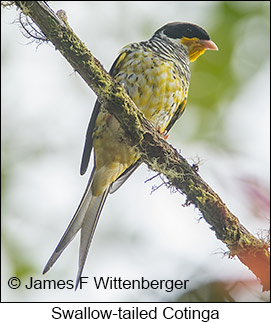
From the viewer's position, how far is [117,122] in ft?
11.7

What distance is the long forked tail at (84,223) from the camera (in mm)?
3438

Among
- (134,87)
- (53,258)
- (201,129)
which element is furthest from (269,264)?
(201,129)

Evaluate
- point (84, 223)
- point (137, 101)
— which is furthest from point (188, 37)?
point (84, 223)

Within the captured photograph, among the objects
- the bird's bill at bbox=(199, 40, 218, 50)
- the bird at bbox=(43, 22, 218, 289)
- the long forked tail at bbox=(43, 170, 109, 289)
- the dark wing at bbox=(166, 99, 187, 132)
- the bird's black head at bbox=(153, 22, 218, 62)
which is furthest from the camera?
the bird's black head at bbox=(153, 22, 218, 62)

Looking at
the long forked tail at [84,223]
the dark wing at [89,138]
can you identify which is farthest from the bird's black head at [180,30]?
the long forked tail at [84,223]

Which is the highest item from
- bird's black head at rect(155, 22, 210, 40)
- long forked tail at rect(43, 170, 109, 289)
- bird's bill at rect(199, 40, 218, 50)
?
bird's black head at rect(155, 22, 210, 40)

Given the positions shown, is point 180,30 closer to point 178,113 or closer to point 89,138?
point 178,113

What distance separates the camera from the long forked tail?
3438 mm

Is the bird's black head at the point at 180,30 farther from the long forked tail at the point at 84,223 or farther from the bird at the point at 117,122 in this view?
the long forked tail at the point at 84,223

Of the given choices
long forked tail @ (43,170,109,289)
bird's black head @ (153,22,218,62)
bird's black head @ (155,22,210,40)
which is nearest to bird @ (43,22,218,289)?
long forked tail @ (43,170,109,289)

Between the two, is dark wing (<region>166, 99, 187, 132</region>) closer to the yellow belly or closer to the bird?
the bird

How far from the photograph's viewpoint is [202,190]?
2.88 metres

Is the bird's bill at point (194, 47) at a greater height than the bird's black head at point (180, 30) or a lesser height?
lesser

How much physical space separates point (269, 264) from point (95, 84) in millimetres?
1121
